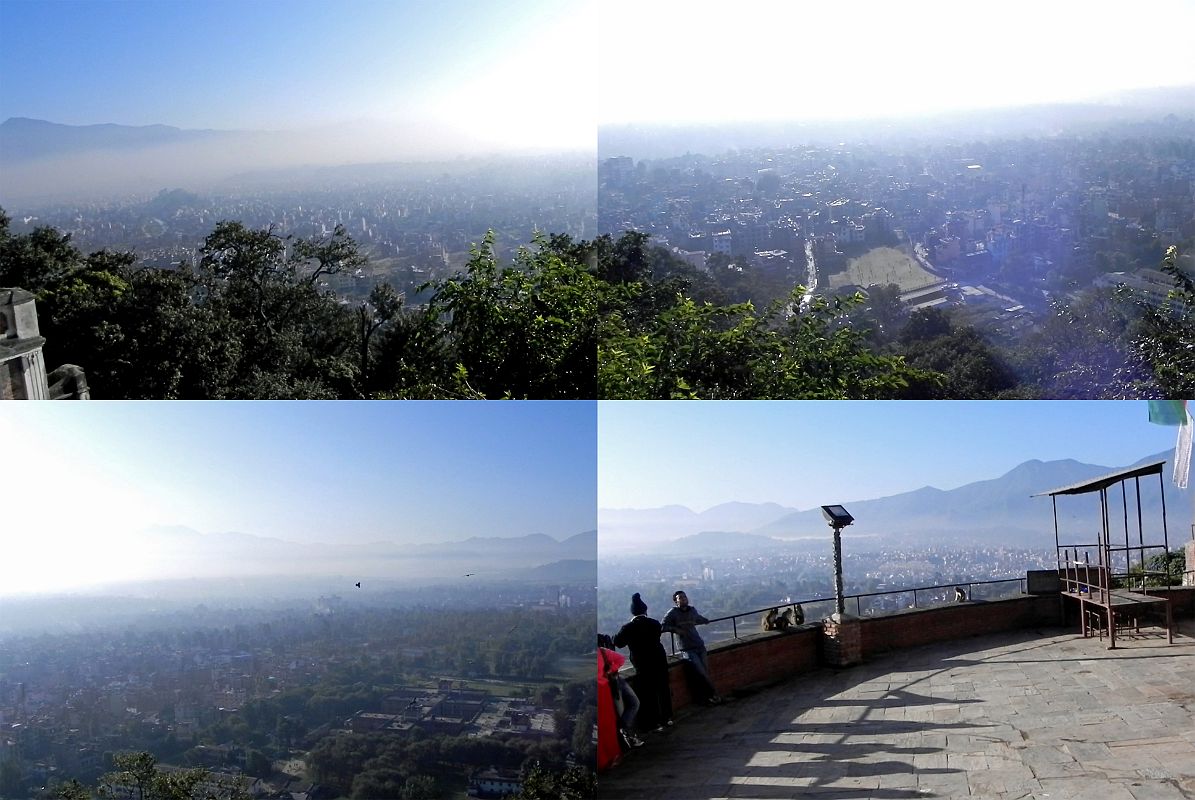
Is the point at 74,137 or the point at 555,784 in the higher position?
the point at 74,137

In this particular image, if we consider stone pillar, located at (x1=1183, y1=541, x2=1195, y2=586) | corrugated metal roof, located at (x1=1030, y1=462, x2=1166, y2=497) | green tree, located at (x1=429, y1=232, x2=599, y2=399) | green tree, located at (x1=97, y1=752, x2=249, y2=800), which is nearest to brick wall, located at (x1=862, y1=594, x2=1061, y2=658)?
stone pillar, located at (x1=1183, y1=541, x2=1195, y2=586)

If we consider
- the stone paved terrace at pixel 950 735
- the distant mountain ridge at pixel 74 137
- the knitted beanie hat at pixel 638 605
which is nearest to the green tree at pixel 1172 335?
the stone paved terrace at pixel 950 735

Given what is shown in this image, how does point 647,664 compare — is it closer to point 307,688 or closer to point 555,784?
point 555,784

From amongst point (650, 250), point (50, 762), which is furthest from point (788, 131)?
point (50, 762)

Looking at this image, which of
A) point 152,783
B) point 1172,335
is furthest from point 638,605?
point 1172,335

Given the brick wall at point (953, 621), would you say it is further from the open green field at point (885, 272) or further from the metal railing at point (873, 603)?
the open green field at point (885, 272)

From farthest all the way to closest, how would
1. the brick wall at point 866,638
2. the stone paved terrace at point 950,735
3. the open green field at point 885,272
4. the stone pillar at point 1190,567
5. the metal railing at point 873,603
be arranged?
the stone pillar at point 1190,567 → the open green field at point 885,272 → the metal railing at point 873,603 → the brick wall at point 866,638 → the stone paved terrace at point 950,735

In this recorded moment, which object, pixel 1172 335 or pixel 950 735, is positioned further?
pixel 1172 335

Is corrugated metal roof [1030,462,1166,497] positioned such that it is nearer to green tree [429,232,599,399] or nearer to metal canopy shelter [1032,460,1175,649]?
metal canopy shelter [1032,460,1175,649]
